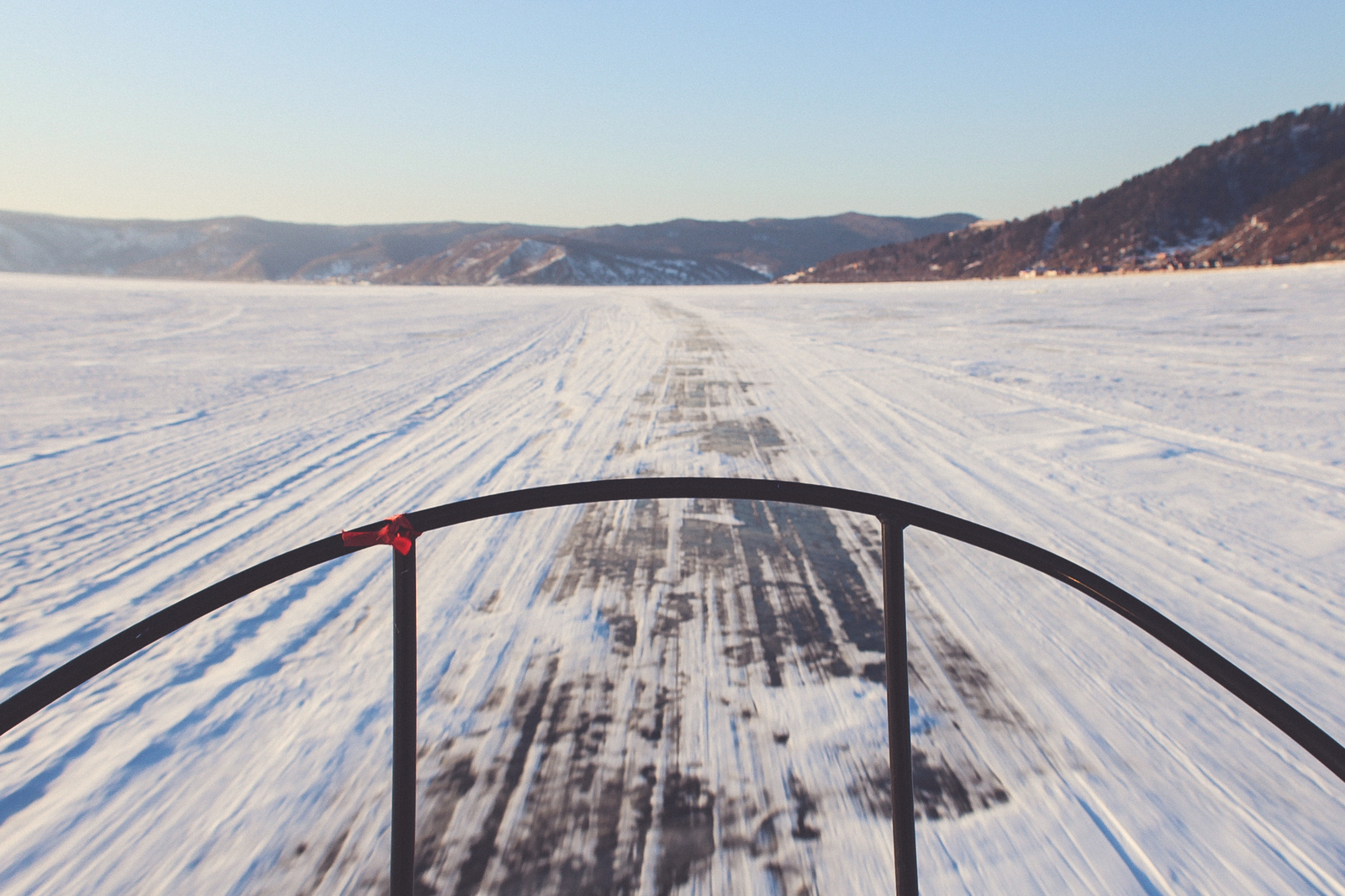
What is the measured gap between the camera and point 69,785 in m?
2.07

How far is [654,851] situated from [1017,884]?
2.90 feet

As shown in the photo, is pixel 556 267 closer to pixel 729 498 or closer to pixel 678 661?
pixel 678 661

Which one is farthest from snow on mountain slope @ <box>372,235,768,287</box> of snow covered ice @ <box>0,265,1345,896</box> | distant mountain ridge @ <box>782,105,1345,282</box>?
snow covered ice @ <box>0,265,1345,896</box>

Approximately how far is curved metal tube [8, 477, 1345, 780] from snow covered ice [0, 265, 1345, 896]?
0.90m

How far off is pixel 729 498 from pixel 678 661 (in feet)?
5.11

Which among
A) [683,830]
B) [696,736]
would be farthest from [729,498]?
[696,736]

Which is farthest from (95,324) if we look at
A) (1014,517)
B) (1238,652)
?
(1238,652)

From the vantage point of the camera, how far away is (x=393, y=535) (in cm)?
131

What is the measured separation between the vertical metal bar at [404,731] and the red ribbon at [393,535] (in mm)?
28

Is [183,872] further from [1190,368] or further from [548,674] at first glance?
[1190,368]

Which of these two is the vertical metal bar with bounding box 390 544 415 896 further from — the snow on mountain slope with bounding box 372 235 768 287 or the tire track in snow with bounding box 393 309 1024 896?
the snow on mountain slope with bounding box 372 235 768 287

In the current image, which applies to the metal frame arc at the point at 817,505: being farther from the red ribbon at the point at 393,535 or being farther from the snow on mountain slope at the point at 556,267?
the snow on mountain slope at the point at 556,267

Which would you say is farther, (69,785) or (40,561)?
(40,561)

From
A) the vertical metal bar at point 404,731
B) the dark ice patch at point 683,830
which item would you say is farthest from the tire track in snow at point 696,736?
the vertical metal bar at point 404,731
